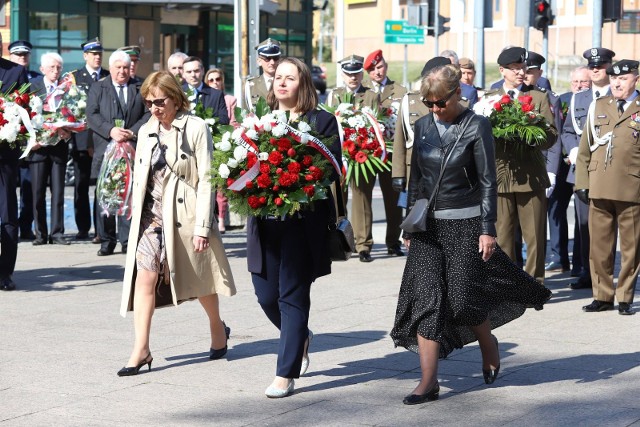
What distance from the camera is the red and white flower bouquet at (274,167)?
6.96m

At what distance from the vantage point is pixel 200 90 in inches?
527

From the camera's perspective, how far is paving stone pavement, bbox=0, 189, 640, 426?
262 inches

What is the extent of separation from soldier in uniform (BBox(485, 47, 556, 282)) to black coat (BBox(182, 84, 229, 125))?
11.0 feet

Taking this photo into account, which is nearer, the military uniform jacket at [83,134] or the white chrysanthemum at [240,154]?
the white chrysanthemum at [240,154]

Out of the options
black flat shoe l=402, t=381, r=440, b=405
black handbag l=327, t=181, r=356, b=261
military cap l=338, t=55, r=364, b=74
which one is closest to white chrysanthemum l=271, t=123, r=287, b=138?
black handbag l=327, t=181, r=356, b=261

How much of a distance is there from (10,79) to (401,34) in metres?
34.6

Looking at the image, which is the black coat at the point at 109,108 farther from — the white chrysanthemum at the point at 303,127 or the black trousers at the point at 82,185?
the white chrysanthemum at the point at 303,127

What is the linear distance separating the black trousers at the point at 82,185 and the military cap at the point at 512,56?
238 inches

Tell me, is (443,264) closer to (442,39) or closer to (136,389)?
(136,389)

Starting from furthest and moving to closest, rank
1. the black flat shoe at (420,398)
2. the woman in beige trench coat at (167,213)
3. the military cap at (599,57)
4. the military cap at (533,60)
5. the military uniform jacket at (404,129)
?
the military cap at (533,60), the military cap at (599,57), the military uniform jacket at (404,129), the woman in beige trench coat at (167,213), the black flat shoe at (420,398)

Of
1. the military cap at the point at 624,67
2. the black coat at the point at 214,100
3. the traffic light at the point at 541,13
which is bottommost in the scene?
the black coat at the point at 214,100

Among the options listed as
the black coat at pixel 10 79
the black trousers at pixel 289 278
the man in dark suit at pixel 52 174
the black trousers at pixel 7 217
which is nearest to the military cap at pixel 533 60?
the black coat at pixel 10 79

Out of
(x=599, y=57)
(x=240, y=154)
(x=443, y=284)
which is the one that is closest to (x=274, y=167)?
(x=240, y=154)

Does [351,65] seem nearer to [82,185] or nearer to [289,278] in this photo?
[82,185]
